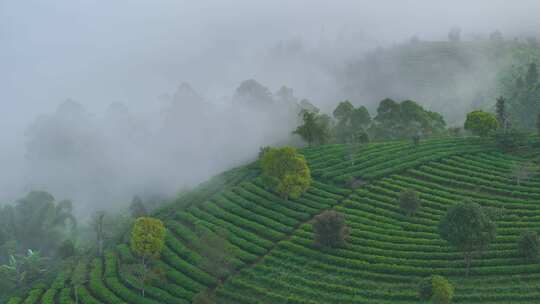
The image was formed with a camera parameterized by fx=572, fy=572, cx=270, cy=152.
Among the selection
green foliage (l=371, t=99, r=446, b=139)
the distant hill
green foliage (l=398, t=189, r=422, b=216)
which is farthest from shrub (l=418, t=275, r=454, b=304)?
the distant hill

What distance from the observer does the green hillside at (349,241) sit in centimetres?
5369

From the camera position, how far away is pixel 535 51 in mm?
171000

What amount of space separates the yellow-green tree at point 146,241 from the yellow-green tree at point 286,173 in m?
17.2

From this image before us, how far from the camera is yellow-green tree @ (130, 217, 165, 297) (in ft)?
198

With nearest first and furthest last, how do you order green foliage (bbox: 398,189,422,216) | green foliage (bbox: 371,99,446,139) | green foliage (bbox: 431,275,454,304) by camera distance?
green foliage (bbox: 431,275,454,304)
green foliage (bbox: 398,189,422,216)
green foliage (bbox: 371,99,446,139)

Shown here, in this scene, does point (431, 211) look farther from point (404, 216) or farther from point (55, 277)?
point (55, 277)

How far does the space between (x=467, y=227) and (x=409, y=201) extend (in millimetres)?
13017

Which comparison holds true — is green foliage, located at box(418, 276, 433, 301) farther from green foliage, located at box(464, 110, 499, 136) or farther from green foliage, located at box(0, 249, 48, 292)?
green foliage, located at box(0, 249, 48, 292)

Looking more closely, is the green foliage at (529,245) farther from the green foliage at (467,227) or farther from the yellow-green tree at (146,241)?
the yellow-green tree at (146,241)

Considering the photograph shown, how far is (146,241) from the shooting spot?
6066 cm

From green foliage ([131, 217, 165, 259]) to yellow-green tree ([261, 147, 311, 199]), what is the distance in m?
17.4

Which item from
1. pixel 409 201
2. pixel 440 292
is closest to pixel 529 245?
pixel 440 292

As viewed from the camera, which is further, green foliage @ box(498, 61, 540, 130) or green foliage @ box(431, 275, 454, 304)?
green foliage @ box(498, 61, 540, 130)

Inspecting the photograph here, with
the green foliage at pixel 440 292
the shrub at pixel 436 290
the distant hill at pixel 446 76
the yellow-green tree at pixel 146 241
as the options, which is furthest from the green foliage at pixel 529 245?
the distant hill at pixel 446 76
